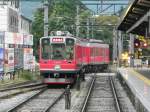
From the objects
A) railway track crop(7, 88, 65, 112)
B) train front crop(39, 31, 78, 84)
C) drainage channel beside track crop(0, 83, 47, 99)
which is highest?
train front crop(39, 31, 78, 84)

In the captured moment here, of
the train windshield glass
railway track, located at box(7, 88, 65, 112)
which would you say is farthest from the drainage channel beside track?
the train windshield glass

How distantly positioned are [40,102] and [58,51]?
25.3 ft

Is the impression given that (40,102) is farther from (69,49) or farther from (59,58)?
(69,49)

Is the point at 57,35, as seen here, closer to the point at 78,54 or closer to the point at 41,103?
the point at 78,54

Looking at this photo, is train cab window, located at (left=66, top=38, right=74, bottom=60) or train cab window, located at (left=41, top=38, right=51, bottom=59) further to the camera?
train cab window, located at (left=41, top=38, right=51, bottom=59)

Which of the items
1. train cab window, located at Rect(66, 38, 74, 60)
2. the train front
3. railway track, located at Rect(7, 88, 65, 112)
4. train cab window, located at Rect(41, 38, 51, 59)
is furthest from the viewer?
train cab window, located at Rect(41, 38, 51, 59)

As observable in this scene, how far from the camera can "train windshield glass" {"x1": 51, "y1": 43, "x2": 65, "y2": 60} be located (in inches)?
1195

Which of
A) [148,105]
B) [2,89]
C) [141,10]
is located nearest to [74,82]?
[2,89]

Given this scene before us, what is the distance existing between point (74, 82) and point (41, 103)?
9.71 metres

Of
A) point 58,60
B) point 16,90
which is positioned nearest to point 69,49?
point 58,60

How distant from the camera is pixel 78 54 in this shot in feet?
104

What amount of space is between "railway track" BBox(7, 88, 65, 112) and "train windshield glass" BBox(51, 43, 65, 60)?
1793mm

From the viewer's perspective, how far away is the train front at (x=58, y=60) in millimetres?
29969

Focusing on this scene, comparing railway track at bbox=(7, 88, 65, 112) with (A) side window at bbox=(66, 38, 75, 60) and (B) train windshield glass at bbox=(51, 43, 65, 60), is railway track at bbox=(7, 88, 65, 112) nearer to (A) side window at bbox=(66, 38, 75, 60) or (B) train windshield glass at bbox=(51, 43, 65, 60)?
(B) train windshield glass at bbox=(51, 43, 65, 60)
